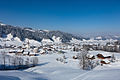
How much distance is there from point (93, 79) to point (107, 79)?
1082 mm

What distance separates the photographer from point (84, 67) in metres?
23.5

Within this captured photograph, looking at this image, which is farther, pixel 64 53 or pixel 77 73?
pixel 64 53

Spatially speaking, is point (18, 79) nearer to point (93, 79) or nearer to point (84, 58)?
point (93, 79)

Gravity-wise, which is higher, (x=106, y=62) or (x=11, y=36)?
(x=11, y=36)

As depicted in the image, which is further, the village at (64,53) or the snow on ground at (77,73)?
the village at (64,53)

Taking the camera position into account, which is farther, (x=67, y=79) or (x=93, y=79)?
(x=67, y=79)

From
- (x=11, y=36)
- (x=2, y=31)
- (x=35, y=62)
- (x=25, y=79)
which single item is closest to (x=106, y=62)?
(x=35, y=62)

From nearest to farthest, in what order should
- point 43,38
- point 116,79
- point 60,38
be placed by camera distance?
point 116,79 < point 43,38 < point 60,38

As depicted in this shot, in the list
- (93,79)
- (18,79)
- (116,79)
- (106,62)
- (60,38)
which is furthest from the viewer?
(60,38)

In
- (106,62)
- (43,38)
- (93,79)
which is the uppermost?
(43,38)

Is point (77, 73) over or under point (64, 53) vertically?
over

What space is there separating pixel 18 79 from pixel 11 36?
14491 centimetres

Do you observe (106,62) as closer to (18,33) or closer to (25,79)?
(25,79)

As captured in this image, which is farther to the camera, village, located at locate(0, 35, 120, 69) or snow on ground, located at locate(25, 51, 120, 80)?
village, located at locate(0, 35, 120, 69)
